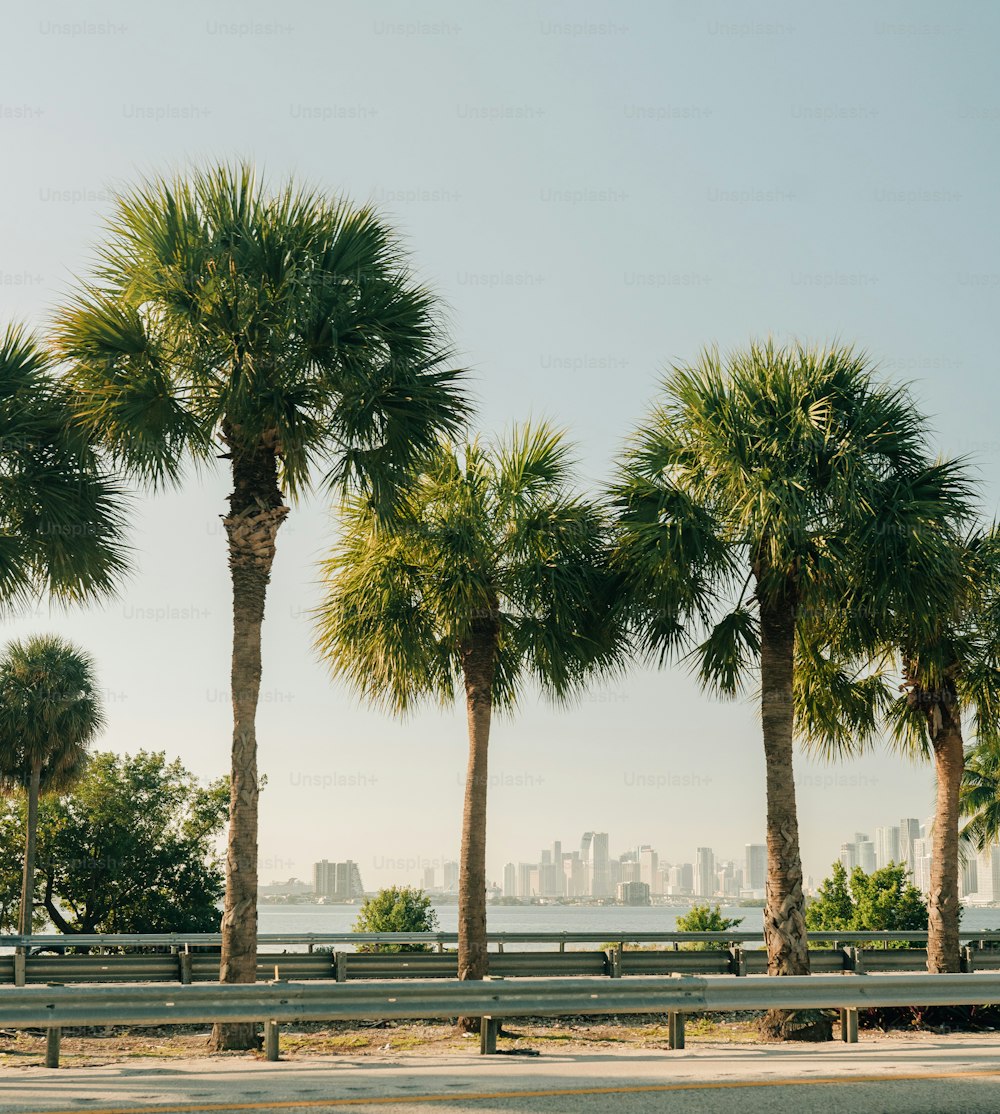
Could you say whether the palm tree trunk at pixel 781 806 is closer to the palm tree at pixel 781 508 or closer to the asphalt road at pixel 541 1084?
the palm tree at pixel 781 508

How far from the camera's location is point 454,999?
10656 millimetres

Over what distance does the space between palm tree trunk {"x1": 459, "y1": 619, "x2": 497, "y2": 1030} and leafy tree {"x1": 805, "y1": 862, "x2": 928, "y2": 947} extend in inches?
1096

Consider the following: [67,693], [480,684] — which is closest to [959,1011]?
[480,684]

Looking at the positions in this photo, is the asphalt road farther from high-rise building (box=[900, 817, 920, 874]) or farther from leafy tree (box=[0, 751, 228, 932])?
high-rise building (box=[900, 817, 920, 874])

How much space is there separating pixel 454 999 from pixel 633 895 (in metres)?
181

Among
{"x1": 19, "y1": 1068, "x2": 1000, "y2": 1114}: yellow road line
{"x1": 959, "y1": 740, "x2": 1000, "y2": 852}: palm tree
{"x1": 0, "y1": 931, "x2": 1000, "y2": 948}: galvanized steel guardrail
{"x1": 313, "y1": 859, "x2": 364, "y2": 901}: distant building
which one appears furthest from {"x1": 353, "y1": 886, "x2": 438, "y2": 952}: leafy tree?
{"x1": 313, "y1": 859, "x2": 364, "y2": 901}: distant building

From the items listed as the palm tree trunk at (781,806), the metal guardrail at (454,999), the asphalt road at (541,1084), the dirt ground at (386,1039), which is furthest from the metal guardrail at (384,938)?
the asphalt road at (541,1084)

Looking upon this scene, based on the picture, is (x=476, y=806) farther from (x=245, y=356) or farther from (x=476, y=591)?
(x=245, y=356)

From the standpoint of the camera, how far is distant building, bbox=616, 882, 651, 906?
173538 millimetres

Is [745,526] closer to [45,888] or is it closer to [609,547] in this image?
[609,547]

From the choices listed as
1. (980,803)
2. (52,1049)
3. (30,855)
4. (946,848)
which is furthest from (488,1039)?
(980,803)

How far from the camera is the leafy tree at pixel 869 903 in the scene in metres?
43.8

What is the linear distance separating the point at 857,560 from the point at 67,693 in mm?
30902

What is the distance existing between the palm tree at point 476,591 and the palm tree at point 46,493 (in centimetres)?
358
